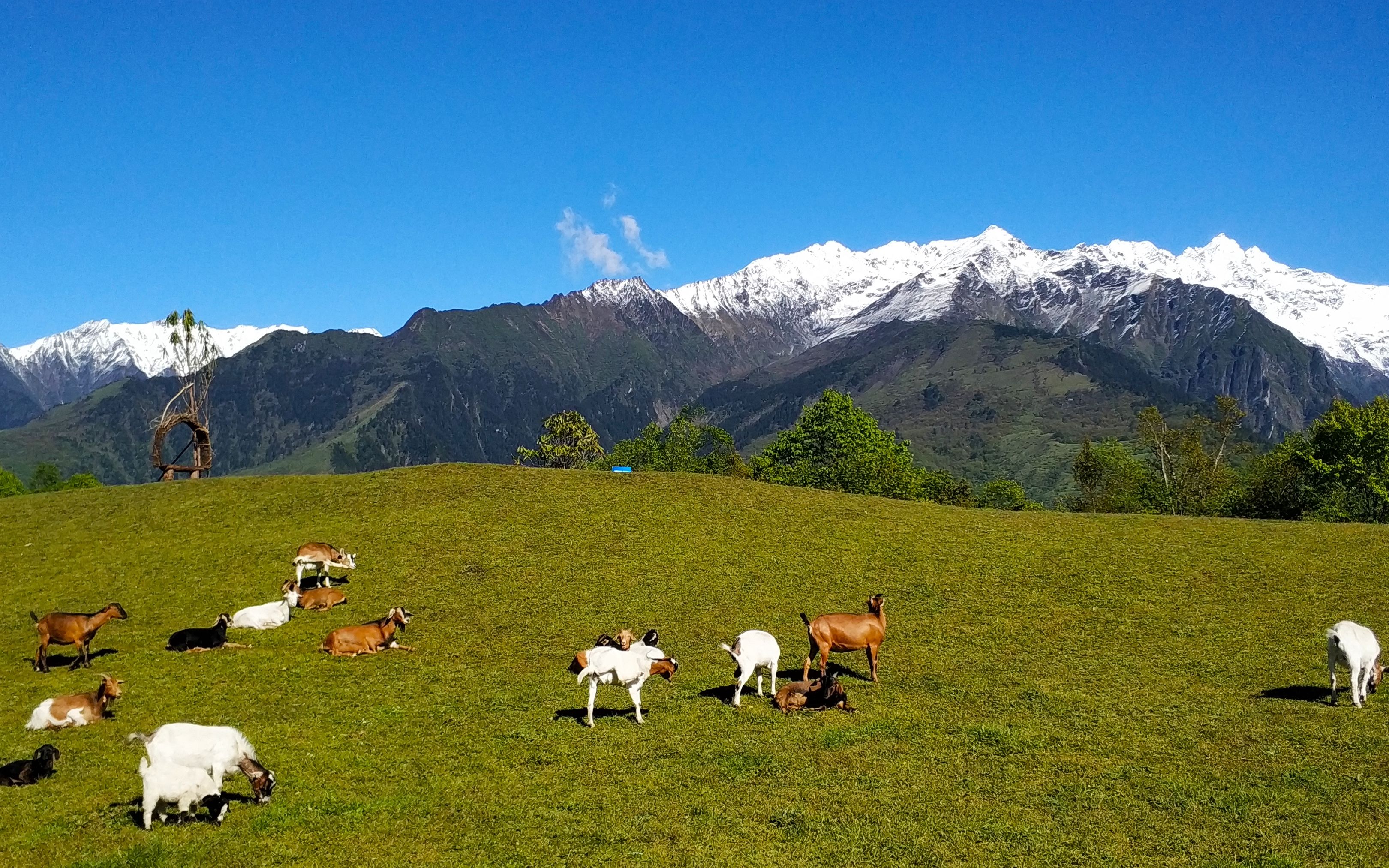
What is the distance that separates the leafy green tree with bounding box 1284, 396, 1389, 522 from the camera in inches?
2798

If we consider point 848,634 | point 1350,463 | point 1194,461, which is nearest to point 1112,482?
point 1194,461

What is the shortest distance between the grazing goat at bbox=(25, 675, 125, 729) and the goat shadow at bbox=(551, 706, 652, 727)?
33.8ft

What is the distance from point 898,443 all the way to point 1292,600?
81.3 meters

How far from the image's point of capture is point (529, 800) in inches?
606

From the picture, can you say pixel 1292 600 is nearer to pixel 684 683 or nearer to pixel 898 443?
pixel 684 683

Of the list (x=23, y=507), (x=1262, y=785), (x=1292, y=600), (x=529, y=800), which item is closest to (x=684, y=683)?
(x=529, y=800)

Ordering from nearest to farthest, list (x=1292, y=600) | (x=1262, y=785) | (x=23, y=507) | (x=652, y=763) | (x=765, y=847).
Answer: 1. (x=765, y=847)
2. (x=1262, y=785)
3. (x=652, y=763)
4. (x=1292, y=600)
5. (x=23, y=507)

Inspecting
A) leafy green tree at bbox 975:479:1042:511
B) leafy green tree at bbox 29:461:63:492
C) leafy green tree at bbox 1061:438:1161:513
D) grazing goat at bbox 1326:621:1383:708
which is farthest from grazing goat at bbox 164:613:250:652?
leafy green tree at bbox 975:479:1042:511

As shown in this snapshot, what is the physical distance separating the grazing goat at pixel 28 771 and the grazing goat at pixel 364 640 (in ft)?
29.4

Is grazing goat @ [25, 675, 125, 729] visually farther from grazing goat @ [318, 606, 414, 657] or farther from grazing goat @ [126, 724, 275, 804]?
grazing goat @ [318, 606, 414, 657]

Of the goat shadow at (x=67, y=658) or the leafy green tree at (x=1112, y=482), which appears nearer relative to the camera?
the goat shadow at (x=67, y=658)

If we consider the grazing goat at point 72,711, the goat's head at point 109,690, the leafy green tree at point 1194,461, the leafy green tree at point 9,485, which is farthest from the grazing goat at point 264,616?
the leafy green tree at point 9,485

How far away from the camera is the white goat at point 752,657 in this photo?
67.2 ft

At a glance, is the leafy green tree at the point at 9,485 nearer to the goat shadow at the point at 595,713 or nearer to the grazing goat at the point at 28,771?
the grazing goat at the point at 28,771
